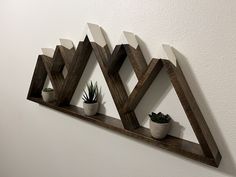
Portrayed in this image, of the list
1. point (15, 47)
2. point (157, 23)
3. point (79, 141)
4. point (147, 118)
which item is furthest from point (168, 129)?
point (15, 47)

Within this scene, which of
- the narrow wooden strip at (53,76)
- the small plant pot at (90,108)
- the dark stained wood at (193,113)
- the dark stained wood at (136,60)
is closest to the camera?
the dark stained wood at (193,113)

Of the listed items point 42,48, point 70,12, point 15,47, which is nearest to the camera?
point 70,12

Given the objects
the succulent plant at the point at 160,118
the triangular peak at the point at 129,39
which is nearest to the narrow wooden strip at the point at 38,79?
the triangular peak at the point at 129,39

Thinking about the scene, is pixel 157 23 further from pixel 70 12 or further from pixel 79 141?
pixel 79 141

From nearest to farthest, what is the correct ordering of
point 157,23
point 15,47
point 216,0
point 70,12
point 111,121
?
point 216,0 → point 157,23 → point 111,121 → point 70,12 → point 15,47

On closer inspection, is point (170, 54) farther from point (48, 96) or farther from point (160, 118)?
point (48, 96)

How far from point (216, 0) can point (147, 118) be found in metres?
0.39

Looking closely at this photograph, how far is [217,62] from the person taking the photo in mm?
562

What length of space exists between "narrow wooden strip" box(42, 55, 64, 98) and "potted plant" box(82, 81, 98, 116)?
0.51ft

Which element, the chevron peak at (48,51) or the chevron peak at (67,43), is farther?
the chevron peak at (48,51)

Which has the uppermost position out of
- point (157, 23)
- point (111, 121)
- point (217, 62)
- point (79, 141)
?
point (157, 23)

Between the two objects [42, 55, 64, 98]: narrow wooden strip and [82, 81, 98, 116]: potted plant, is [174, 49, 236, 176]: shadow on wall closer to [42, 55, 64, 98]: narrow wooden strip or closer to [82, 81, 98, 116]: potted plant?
[82, 81, 98, 116]: potted plant

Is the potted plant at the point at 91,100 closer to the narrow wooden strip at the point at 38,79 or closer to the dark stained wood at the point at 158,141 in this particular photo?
the dark stained wood at the point at 158,141

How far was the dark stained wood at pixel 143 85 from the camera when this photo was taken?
615mm
